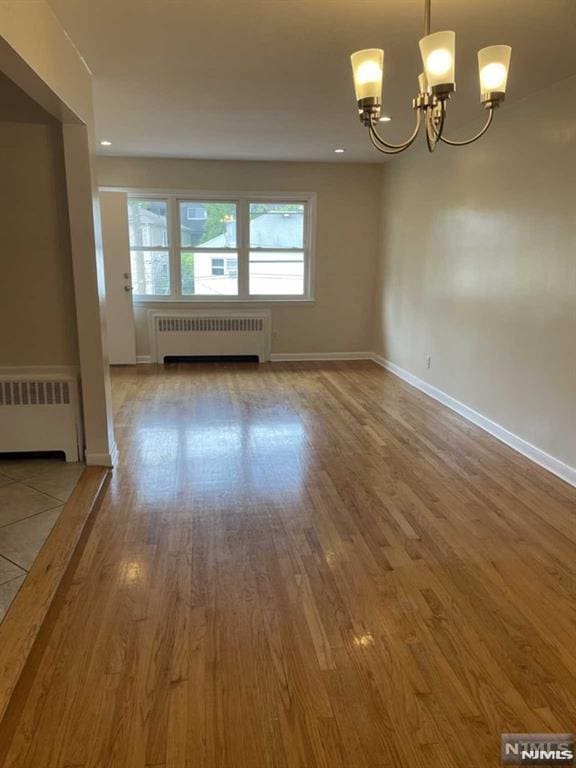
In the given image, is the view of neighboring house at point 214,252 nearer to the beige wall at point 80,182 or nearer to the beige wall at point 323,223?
the beige wall at point 323,223

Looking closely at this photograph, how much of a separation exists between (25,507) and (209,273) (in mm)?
4498

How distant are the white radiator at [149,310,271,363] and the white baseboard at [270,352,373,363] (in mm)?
225

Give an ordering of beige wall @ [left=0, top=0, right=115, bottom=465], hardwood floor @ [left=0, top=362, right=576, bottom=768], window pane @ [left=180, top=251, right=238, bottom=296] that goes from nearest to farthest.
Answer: hardwood floor @ [left=0, top=362, right=576, bottom=768] → beige wall @ [left=0, top=0, right=115, bottom=465] → window pane @ [left=180, top=251, right=238, bottom=296]

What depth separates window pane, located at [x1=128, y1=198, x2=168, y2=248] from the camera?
652 cm

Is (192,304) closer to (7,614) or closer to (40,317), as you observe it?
(40,317)

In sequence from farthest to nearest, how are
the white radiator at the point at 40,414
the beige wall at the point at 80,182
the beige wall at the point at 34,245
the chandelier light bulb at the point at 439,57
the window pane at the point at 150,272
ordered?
the window pane at the point at 150,272 → the white radiator at the point at 40,414 → the beige wall at the point at 34,245 → the beige wall at the point at 80,182 → the chandelier light bulb at the point at 439,57

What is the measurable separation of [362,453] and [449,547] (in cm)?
129

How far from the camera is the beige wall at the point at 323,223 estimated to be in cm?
637

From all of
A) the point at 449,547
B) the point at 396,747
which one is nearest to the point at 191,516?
the point at 449,547

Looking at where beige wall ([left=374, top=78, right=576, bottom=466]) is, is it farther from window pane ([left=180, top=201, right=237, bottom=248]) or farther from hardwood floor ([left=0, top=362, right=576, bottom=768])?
window pane ([left=180, top=201, right=237, bottom=248])

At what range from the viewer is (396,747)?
4.98 ft

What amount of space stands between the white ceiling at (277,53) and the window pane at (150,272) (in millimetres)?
2095

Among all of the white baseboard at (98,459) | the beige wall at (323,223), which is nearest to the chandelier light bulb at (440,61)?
the white baseboard at (98,459)

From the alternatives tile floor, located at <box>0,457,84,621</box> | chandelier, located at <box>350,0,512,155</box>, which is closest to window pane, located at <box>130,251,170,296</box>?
tile floor, located at <box>0,457,84,621</box>
